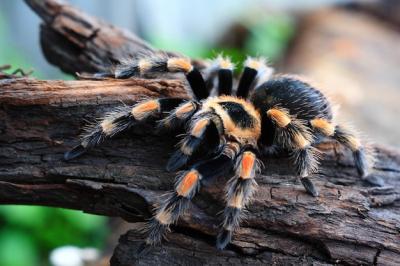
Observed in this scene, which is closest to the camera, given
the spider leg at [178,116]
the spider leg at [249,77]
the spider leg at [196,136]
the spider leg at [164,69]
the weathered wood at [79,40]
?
the spider leg at [196,136]

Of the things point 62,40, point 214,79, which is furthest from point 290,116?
point 62,40

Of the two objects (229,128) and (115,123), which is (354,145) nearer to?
(229,128)

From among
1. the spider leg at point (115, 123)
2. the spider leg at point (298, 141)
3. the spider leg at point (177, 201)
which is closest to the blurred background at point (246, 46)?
the spider leg at point (298, 141)

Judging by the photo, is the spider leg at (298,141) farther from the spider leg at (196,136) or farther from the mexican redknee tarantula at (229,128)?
the spider leg at (196,136)

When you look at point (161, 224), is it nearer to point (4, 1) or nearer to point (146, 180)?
point (146, 180)

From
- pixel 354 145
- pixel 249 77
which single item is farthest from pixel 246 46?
pixel 354 145

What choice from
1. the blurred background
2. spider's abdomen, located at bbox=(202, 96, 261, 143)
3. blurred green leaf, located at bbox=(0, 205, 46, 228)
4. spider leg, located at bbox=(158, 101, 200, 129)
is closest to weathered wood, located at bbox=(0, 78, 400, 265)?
spider leg, located at bbox=(158, 101, 200, 129)

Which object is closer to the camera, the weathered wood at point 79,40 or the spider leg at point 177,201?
the spider leg at point 177,201
